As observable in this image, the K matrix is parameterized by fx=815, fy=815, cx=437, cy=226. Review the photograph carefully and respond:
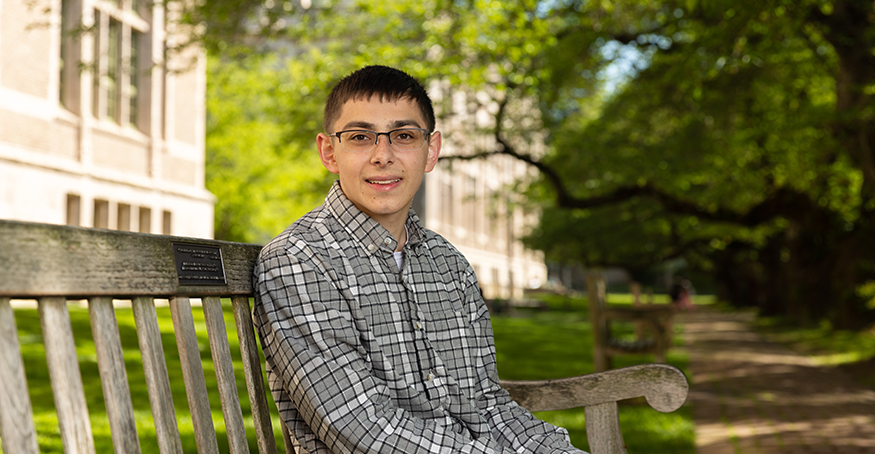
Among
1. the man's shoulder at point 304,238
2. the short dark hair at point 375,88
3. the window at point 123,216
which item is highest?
the window at point 123,216

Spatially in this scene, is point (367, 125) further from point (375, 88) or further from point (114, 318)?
point (114, 318)

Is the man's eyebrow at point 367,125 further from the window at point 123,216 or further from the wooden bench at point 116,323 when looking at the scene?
the window at point 123,216

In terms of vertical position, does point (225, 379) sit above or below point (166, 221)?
below

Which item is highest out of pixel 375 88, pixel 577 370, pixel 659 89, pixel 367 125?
pixel 659 89

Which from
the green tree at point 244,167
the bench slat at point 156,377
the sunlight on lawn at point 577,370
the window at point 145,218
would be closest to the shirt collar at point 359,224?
the bench slat at point 156,377

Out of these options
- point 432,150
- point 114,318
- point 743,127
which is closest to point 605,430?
point 432,150

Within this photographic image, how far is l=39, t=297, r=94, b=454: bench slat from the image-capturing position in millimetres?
1543

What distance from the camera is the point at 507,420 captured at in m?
2.56

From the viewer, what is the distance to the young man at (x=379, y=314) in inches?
79.9

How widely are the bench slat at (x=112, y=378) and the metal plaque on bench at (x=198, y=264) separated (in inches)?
10.2

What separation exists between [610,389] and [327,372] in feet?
3.80

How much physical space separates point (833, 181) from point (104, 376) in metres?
17.7

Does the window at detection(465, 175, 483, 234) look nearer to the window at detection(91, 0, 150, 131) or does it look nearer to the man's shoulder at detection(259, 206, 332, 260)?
the window at detection(91, 0, 150, 131)

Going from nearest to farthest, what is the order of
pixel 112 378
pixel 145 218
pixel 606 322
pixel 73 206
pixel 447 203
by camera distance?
pixel 112 378 < pixel 606 322 < pixel 73 206 < pixel 145 218 < pixel 447 203
